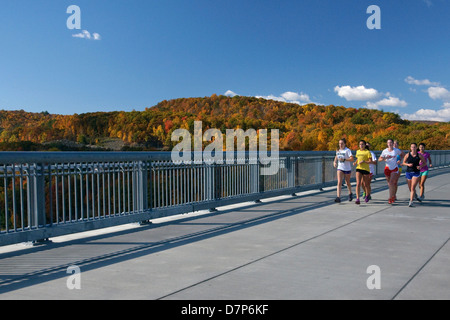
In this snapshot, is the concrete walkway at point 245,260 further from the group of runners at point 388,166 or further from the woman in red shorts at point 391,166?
the woman in red shorts at point 391,166

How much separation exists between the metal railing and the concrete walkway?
31 centimetres

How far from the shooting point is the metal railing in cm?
682

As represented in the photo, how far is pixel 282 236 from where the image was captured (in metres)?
→ 7.78

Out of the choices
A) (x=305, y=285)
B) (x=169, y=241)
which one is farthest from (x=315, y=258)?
(x=169, y=241)

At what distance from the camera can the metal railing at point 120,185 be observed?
682 centimetres

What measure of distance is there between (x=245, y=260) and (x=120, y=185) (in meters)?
3.57

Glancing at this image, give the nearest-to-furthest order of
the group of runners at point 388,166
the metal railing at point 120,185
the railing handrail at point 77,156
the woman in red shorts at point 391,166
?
the railing handrail at point 77,156 → the metal railing at point 120,185 → the group of runners at point 388,166 → the woman in red shorts at point 391,166

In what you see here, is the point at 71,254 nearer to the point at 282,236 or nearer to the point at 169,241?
the point at 169,241

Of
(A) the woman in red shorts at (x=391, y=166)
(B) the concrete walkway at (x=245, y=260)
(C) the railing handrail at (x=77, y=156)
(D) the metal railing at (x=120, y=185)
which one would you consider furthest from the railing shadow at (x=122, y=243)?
(A) the woman in red shorts at (x=391, y=166)

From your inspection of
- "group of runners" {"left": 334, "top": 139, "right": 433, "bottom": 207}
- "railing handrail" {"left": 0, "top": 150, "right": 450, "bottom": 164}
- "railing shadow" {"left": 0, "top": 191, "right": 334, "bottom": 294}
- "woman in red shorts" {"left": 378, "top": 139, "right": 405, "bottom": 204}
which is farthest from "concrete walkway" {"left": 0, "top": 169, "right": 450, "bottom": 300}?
"woman in red shorts" {"left": 378, "top": 139, "right": 405, "bottom": 204}

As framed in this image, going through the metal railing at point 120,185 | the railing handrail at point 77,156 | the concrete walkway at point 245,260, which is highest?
the railing handrail at point 77,156

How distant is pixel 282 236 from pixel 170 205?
9.91 ft

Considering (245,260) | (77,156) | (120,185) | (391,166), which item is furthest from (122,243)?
(391,166)

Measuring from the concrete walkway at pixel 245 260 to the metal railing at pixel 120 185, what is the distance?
311 millimetres
